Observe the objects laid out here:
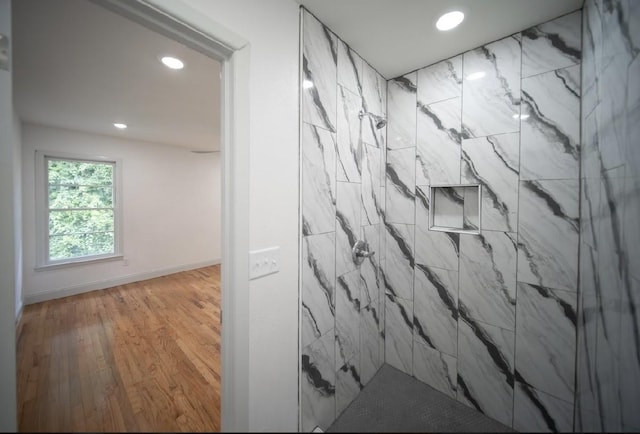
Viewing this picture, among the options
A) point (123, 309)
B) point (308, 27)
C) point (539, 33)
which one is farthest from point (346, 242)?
point (123, 309)

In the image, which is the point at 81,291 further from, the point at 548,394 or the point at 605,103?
the point at 605,103

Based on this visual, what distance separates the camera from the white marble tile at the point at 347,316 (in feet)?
4.56

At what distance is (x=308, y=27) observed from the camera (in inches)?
46.7

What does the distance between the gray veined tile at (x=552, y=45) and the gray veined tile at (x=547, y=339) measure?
1175mm

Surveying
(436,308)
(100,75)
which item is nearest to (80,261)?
(100,75)

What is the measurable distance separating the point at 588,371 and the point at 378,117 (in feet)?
5.36

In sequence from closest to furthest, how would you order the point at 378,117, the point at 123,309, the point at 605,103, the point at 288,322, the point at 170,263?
the point at 605,103 < the point at 288,322 < the point at 378,117 < the point at 123,309 < the point at 170,263

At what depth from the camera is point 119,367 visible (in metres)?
0.99

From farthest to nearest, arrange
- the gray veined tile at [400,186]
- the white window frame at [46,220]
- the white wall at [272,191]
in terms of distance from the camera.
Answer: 1. the white window frame at [46,220]
2. the gray veined tile at [400,186]
3. the white wall at [272,191]

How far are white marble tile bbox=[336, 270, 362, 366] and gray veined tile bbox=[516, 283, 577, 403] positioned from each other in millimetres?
902

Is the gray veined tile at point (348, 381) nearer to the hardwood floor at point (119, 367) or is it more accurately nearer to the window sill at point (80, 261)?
the hardwood floor at point (119, 367)

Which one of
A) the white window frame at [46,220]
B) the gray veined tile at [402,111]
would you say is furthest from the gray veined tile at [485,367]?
the white window frame at [46,220]

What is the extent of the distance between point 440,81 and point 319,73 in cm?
88

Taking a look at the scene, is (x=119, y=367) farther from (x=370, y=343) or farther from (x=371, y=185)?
(x=371, y=185)
